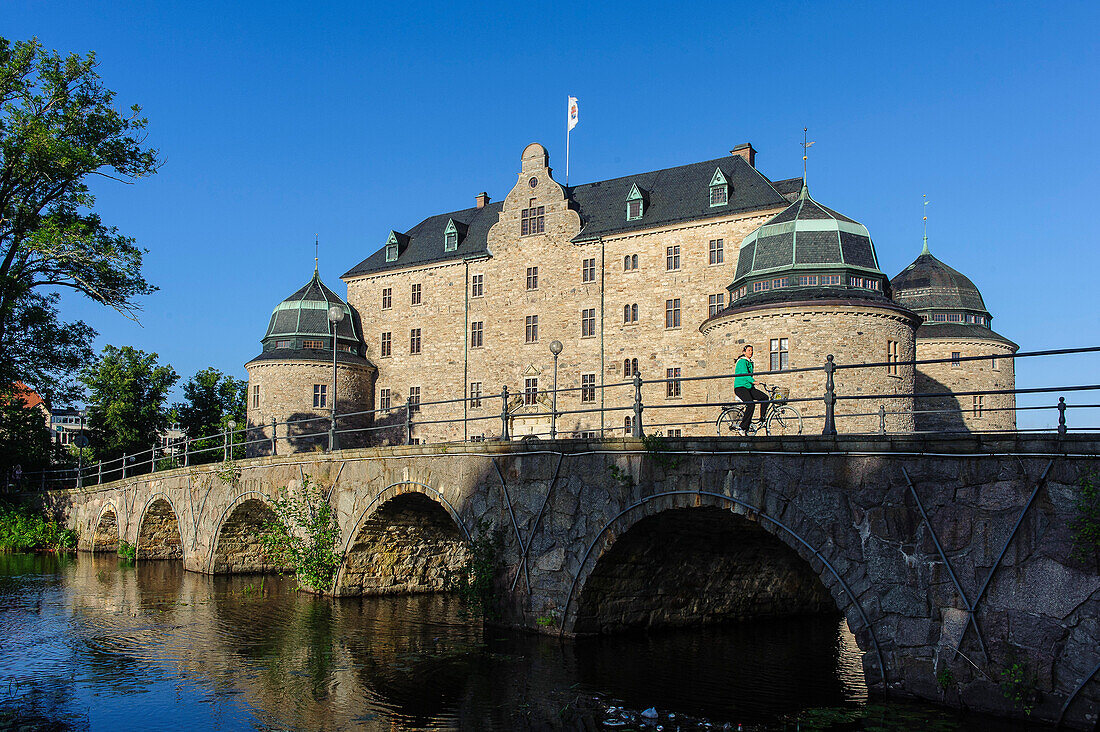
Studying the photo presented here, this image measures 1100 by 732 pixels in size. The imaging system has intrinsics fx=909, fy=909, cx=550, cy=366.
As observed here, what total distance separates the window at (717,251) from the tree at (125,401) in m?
30.9

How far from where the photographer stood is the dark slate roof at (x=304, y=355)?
4491 centimetres

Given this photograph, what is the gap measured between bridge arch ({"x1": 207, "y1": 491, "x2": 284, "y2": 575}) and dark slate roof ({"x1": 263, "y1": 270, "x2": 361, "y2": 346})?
22080 millimetres

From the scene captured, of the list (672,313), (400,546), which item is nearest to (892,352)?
(672,313)

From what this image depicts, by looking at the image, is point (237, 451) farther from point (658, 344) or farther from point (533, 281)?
point (658, 344)

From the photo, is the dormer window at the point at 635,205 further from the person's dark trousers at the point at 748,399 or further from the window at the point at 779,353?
the person's dark trousers at the point at 748,399

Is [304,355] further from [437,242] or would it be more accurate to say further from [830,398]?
[830,398]

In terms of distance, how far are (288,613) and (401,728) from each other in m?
8.76

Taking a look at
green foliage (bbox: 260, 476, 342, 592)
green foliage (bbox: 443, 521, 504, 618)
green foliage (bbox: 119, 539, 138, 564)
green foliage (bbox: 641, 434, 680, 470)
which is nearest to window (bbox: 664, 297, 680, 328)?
green foliage (bbox: 260, 476, 342, 592)

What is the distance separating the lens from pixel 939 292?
136 ft

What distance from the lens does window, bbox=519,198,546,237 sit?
4253 centimetres

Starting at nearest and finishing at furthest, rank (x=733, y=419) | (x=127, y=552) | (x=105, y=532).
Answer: (x=733, y=419) < (x=127, y=552) < (x=105, y=532)

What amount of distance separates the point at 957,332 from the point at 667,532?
31.4 metres

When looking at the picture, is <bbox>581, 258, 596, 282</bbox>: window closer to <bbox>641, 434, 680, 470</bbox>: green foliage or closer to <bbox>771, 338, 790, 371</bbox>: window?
<bbox>771, 338, 790, 371</bbox>: window

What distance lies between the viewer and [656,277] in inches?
1528
